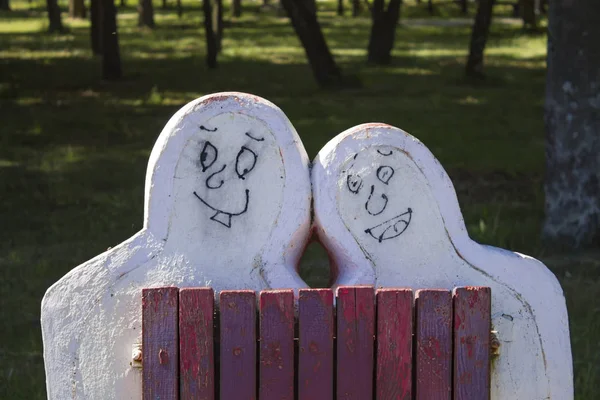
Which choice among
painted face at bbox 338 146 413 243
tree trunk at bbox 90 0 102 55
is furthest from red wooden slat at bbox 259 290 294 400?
tree trunk at bbox 90 0 102 55

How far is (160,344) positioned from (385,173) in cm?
91

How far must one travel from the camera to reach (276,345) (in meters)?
3.24

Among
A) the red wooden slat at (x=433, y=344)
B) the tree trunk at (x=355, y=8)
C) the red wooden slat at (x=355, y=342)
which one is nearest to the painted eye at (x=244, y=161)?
the red wooden slat at (x=355, y=342)

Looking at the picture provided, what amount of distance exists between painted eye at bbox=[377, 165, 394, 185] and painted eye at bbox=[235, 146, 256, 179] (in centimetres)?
41

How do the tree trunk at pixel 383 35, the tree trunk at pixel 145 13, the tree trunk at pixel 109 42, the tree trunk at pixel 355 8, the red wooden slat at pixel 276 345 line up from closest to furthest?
the red wooden slat at pixel 276 345
the tree trunk at pixel 109 42
the tree trunk at pixel 383 35
the tree trunk at pixel 145 13
the tree trunk at pixel 355 8

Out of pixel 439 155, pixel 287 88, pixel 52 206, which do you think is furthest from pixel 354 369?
pixel 287 88

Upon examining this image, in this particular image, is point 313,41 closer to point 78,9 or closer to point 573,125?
point 573,125

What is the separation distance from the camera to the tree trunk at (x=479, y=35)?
17.2 m

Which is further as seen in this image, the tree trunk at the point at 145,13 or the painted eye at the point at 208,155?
the tree trunk at the point at 145,13

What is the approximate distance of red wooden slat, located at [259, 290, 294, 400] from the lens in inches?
127

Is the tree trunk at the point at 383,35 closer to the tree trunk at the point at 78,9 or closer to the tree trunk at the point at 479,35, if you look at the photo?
the tree trunk at the point at 479,35

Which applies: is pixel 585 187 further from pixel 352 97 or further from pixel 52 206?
pixel 352 97

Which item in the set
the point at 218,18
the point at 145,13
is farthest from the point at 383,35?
the point at 145,13

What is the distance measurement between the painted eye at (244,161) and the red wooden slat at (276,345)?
0.44 m
